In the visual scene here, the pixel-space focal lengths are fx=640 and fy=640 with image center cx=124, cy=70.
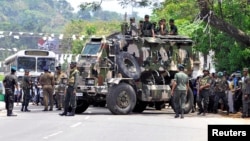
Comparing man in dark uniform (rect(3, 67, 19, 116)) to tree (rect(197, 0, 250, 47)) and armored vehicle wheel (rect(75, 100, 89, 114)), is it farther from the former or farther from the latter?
tree (rect(197, 0, 250, 47))

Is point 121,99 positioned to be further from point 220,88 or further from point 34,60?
point 34,60

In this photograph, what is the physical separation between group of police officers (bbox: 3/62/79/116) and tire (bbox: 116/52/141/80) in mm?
1935

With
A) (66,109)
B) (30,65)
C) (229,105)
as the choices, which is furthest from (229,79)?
(30,65)

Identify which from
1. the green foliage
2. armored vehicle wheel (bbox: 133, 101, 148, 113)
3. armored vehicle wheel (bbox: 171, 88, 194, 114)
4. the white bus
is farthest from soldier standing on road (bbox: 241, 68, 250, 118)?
the white bus

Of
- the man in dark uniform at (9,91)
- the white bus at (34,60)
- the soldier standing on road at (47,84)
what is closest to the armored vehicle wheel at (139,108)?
the soldier standing on road at (47,84)

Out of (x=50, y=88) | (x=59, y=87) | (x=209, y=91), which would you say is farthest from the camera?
(x=59, y=87)

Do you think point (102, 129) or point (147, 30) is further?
point (147, 30)

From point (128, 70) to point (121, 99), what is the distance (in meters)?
1.33

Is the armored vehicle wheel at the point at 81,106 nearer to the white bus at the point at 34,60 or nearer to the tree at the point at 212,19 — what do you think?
the tree at the point at 212,19

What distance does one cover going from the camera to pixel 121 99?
72.9ft

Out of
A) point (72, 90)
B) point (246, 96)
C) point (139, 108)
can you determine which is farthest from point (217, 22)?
point (72, 90)

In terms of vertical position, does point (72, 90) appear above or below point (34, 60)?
below

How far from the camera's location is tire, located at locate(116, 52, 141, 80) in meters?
23.0

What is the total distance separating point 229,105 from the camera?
2444cm
